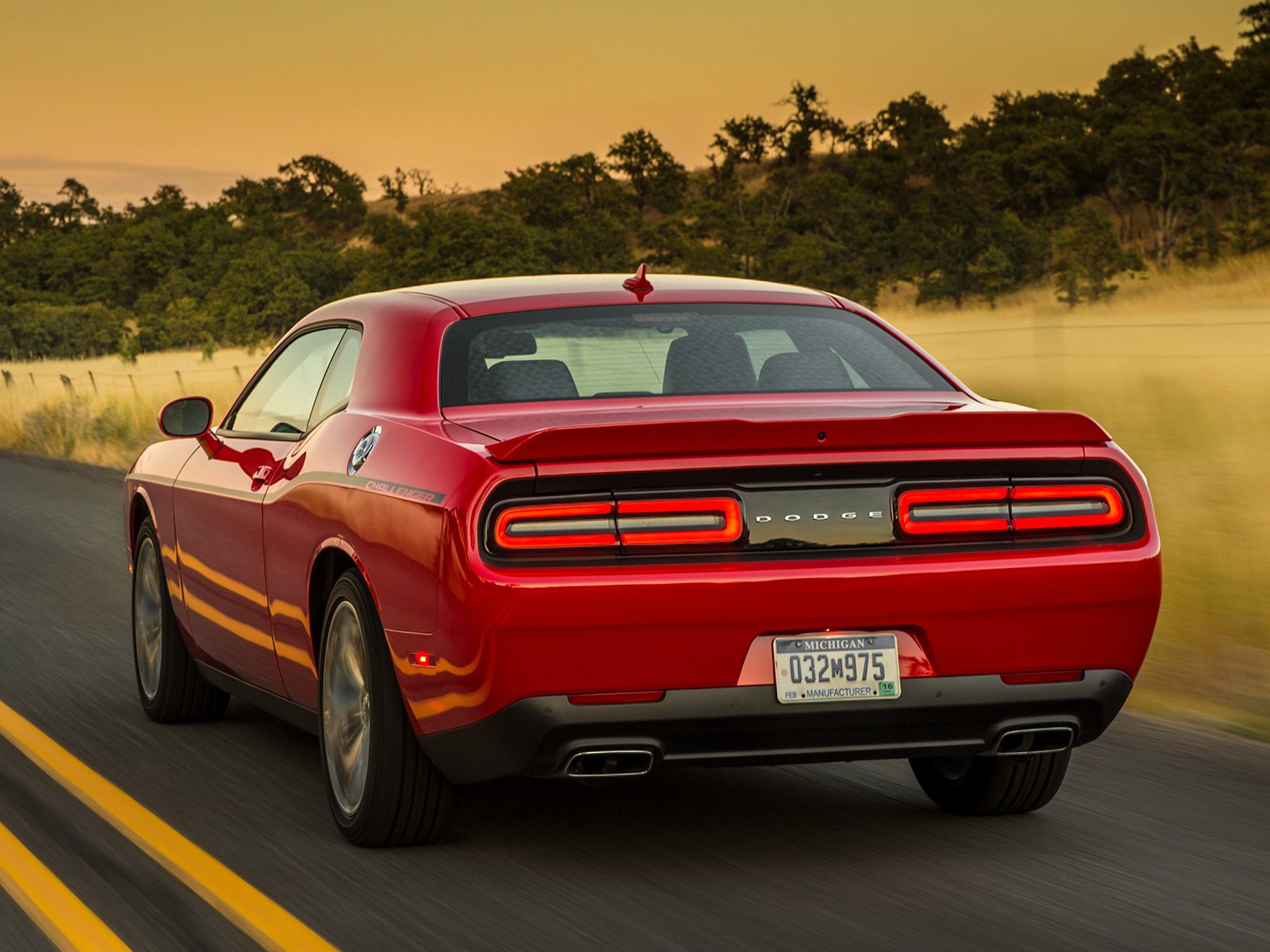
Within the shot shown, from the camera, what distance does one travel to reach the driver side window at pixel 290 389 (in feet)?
20.5

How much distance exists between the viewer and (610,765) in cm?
473

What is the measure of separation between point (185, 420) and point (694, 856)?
277cm

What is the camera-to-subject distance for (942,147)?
87.2 m

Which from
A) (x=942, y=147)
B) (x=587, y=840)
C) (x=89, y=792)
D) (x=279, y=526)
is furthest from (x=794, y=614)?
(x=942, y=147)

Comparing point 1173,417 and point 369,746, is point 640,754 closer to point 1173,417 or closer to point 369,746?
point 369,746

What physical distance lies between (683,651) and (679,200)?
96.3 meters

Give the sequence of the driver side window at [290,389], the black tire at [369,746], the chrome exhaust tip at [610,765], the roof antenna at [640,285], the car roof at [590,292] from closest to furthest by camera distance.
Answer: the chrome exhaust tip at [610,765] → the black tire at [369,746] → the car roof at [590,292] → the roof antenna at [640,285] → the driver side window at [290,389]

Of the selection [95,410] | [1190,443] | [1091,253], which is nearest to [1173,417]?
[1190,443]

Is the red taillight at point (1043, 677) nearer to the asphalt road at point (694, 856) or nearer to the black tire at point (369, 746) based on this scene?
the asphalt road at point (694, 856)

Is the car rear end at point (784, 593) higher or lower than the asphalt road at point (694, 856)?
higher

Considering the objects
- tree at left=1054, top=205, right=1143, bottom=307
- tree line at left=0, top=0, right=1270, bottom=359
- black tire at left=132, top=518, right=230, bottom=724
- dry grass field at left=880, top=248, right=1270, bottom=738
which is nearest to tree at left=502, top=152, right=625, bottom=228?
tree line at left=0, top=0, right=1270, bottom=359

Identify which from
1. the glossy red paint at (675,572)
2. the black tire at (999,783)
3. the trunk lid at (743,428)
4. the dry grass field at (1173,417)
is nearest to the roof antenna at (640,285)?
the glossy red paint at (675,572)

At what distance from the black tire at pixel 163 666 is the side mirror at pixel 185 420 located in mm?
707

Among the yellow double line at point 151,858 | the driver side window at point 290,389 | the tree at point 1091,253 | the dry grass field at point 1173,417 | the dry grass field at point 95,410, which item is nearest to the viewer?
the yellow double line at point 151,858
